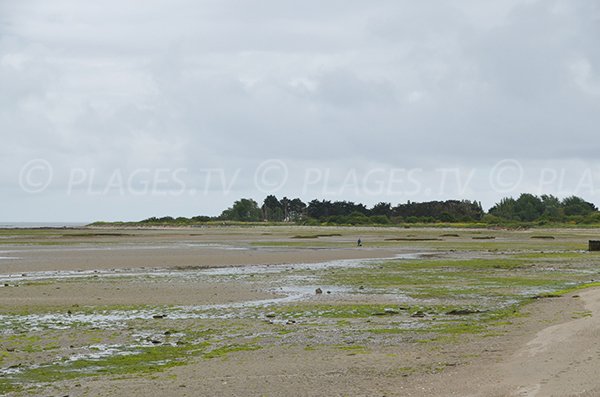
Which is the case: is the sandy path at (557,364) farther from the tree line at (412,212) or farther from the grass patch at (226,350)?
the tree line at (412,212)

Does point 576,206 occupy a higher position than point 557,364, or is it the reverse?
point 576,206

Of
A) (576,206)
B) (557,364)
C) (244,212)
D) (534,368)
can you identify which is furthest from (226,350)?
(244,212)

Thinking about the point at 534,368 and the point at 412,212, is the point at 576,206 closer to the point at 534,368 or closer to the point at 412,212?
the point at 412,212

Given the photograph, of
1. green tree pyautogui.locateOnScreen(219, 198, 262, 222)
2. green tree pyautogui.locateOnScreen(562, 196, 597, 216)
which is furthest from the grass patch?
green tree pyautogui.locateOnScreen(219, 198, 262, 222)

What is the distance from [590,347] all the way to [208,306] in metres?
11.2

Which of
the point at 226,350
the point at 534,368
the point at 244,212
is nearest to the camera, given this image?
the point at 534,368

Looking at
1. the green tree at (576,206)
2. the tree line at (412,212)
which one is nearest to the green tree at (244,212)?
the tree line at (412,212)

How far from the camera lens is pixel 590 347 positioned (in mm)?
11695

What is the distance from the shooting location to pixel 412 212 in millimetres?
162875

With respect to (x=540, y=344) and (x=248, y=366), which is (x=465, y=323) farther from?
(x=248, y=366)

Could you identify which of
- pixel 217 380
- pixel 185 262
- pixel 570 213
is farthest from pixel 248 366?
pixel 570 213

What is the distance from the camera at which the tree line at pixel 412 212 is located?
141500 millimetres

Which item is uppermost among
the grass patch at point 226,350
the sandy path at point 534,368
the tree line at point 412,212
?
the tree line at point 412,212

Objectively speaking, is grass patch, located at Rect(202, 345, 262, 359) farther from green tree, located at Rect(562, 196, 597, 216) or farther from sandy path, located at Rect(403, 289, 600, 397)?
green tree, located at Rect(562, 196, 597, 216)
